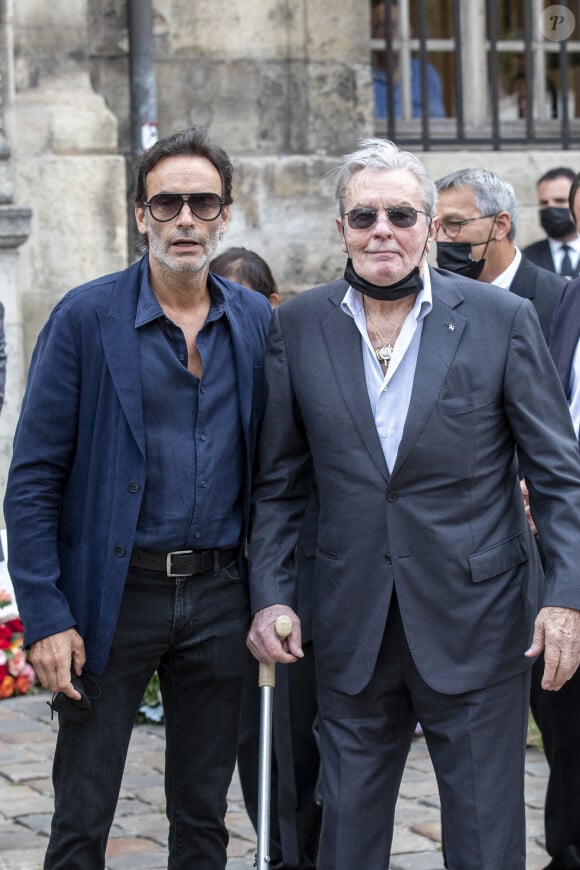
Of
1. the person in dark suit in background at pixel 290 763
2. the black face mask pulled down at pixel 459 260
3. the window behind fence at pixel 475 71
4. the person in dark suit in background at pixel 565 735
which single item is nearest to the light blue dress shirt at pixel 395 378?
the person in dark suit in background at pixel 290 763

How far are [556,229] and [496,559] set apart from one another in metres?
5.31

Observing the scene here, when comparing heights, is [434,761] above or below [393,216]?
below

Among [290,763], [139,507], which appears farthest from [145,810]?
[139,507]

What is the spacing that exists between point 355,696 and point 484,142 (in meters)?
6.53

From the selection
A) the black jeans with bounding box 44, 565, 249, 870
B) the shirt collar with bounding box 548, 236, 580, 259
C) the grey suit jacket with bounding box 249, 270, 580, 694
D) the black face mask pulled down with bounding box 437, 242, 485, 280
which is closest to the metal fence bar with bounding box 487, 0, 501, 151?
the shirt collar with bounding box 548, 236, 580, 259

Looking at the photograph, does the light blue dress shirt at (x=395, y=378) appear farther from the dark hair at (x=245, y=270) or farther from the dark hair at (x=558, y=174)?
the dark hair at (x=558, y=174)

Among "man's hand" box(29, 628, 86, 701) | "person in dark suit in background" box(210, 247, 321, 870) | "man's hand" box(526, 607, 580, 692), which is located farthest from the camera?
"person in dark suit in background" box(210, 247, 321, 870)

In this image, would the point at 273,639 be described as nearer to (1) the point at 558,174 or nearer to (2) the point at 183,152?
(2) the point at 183,152

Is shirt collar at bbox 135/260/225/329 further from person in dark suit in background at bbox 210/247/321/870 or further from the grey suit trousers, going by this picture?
person in dark suit in background at bbox 210/247/321/870

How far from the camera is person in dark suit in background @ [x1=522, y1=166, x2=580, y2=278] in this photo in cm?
852

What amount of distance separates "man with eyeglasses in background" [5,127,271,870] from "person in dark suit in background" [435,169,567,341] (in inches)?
69.1

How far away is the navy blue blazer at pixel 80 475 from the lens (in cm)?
393

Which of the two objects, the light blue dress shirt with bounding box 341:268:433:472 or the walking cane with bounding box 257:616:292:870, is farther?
the walking cane with bounding box 257:616:292:870

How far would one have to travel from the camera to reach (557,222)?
8.89m
